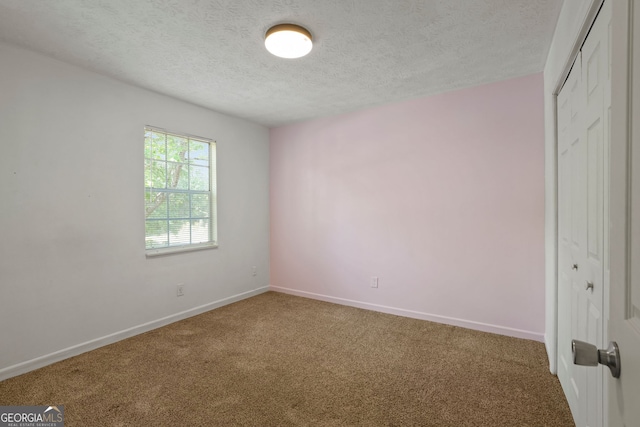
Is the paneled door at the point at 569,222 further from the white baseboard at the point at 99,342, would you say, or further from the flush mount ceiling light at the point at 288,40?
the white baseboard at the point at 99,342

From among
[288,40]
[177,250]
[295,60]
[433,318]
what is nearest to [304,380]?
[433,318]

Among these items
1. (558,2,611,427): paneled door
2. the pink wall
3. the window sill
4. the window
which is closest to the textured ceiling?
the pink wall

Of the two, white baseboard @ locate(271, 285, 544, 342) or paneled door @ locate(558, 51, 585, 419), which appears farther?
white baseboard @ locate(271, 285, 544, 342)

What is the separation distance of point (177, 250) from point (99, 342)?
1.09 metres

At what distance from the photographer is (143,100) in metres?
3.16

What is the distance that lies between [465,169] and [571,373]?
197cm

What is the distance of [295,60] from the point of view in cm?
260

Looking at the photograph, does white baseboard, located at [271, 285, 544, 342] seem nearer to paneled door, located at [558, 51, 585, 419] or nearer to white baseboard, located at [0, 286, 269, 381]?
paneled door, located at [558, 51, 585, 419]

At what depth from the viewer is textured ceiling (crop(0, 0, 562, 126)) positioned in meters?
1.92

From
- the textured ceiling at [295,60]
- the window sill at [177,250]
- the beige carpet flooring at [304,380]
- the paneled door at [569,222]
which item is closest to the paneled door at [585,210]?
the paneled door at [569,222]

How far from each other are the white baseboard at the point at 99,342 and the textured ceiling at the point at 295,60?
242 cm

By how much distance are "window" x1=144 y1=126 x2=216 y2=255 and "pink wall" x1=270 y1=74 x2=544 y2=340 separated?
1.14 metres

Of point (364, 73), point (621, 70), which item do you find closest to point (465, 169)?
point (364, 73)

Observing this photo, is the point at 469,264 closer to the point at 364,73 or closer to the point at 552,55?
the point at 552,55
